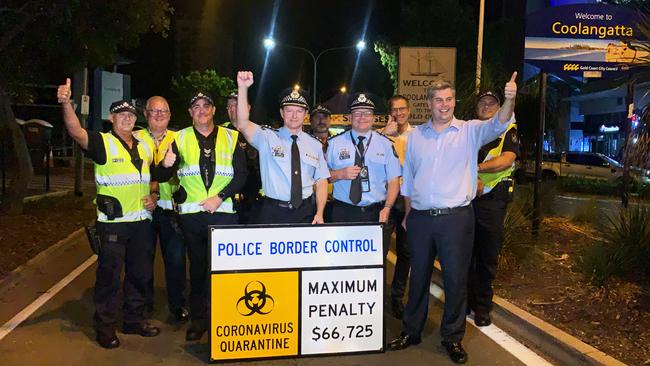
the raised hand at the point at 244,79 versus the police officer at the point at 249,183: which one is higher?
the raised hand at the point at 244,79

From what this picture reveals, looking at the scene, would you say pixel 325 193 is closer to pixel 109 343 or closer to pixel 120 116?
pixel 120 116

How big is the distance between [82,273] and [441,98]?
543cm

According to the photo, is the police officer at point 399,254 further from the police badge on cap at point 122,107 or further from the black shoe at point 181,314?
the police badge on cap at point 122,107

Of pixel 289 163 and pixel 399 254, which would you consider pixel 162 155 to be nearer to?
pixel 289 163

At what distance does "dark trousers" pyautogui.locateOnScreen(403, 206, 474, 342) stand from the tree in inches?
278

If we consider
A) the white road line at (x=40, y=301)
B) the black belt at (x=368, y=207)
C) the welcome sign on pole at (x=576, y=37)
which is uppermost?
the welcome sign on pole at (x=576, y=37)

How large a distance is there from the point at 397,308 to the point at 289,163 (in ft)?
6.70

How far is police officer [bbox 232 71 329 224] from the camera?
201 inches

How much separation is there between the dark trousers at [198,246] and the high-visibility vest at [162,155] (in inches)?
16.2

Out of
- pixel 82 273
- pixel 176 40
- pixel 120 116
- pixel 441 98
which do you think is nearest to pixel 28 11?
pixel 82 273

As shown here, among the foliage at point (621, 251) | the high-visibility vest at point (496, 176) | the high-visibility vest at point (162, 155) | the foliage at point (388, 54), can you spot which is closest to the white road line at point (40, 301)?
the high-visibility vest at point (162, 155)

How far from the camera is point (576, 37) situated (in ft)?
39.3

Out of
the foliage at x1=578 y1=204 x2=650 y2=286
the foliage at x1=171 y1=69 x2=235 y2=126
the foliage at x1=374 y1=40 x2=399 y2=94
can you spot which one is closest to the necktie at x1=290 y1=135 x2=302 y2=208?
the foliage at x1=578 y1=204 x2=650 y2=286

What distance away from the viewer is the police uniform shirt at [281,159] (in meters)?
5.11
